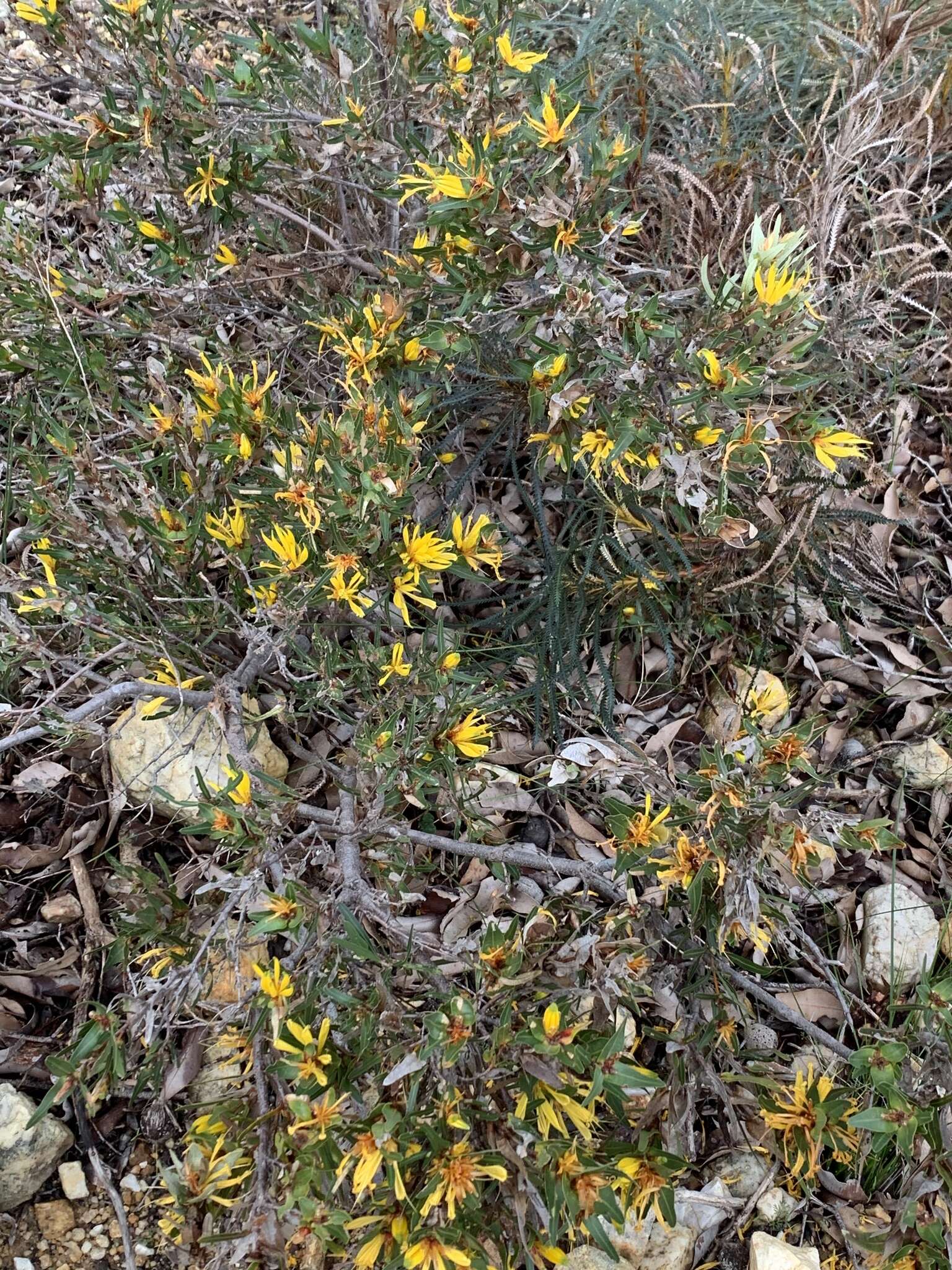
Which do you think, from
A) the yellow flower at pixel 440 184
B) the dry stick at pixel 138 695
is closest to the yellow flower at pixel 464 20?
the yellow flower at pixel 440 184

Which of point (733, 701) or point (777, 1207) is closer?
point (777, 1207)

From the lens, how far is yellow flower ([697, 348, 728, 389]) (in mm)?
1499

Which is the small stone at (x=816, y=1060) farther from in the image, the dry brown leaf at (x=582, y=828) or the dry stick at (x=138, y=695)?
the dry stick at (x=138, y=695)

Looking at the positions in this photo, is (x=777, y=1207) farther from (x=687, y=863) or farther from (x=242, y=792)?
(x=242, y=792)

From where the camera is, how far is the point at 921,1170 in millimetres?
1476

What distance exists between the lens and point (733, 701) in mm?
2363

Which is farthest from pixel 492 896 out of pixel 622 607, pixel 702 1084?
pixel 622 607

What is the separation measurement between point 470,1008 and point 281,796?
490 mm

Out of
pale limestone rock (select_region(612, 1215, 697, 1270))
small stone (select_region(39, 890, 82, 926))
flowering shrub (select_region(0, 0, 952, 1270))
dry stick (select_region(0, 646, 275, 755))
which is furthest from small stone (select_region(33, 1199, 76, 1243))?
pale limestone rock (select_region(612, 1215, 697, 1270))

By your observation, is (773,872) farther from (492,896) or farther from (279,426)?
(279,426)

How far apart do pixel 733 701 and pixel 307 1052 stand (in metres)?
1.41

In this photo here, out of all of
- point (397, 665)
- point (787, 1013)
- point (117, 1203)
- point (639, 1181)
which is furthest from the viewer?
point (787, 1013)

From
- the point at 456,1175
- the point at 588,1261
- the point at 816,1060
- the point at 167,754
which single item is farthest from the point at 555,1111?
the point at 167,754

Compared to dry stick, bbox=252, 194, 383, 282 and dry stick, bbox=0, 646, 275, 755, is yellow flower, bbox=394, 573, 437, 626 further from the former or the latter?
dry stick, bbox=252, 194, 383, 282
